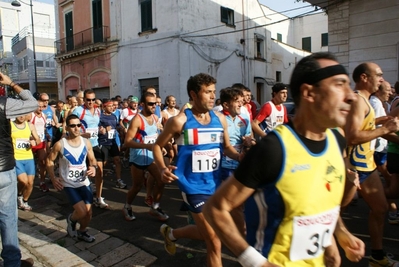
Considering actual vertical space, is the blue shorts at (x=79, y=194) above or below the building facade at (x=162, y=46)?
below

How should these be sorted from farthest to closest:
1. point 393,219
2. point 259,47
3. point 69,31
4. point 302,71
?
point 69,31 → point 259,47 → point 393,219 → point 302,71

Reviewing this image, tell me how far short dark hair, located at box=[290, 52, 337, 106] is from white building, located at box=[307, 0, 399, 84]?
11462 millimetres

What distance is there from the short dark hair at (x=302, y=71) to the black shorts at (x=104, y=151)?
5.78 m

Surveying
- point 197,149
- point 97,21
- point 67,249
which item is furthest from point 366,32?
point 97,21

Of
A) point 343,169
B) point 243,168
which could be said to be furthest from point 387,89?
point 243,168

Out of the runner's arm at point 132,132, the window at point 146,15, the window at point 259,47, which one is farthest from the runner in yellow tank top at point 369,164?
the window at point 259,47

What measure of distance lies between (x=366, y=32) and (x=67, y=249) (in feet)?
38.6

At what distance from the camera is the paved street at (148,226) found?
13.4 ft

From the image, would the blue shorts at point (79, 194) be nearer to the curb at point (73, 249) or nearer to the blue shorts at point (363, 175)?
the curb at point (73, 249)

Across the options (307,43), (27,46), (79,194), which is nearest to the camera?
(79,194)

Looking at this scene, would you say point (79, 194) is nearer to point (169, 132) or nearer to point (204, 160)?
point (169, 132)

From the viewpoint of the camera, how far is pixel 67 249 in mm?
4562

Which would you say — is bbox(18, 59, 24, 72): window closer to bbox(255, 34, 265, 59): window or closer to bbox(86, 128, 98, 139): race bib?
bbox(255, 34, 265, 59): window

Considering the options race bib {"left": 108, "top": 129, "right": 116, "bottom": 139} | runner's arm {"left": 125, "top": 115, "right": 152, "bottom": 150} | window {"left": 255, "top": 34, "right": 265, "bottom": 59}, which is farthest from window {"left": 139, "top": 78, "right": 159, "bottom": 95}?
runner's arm {"left": 125, "top": 115, "right": 152, "bottom": 150}
